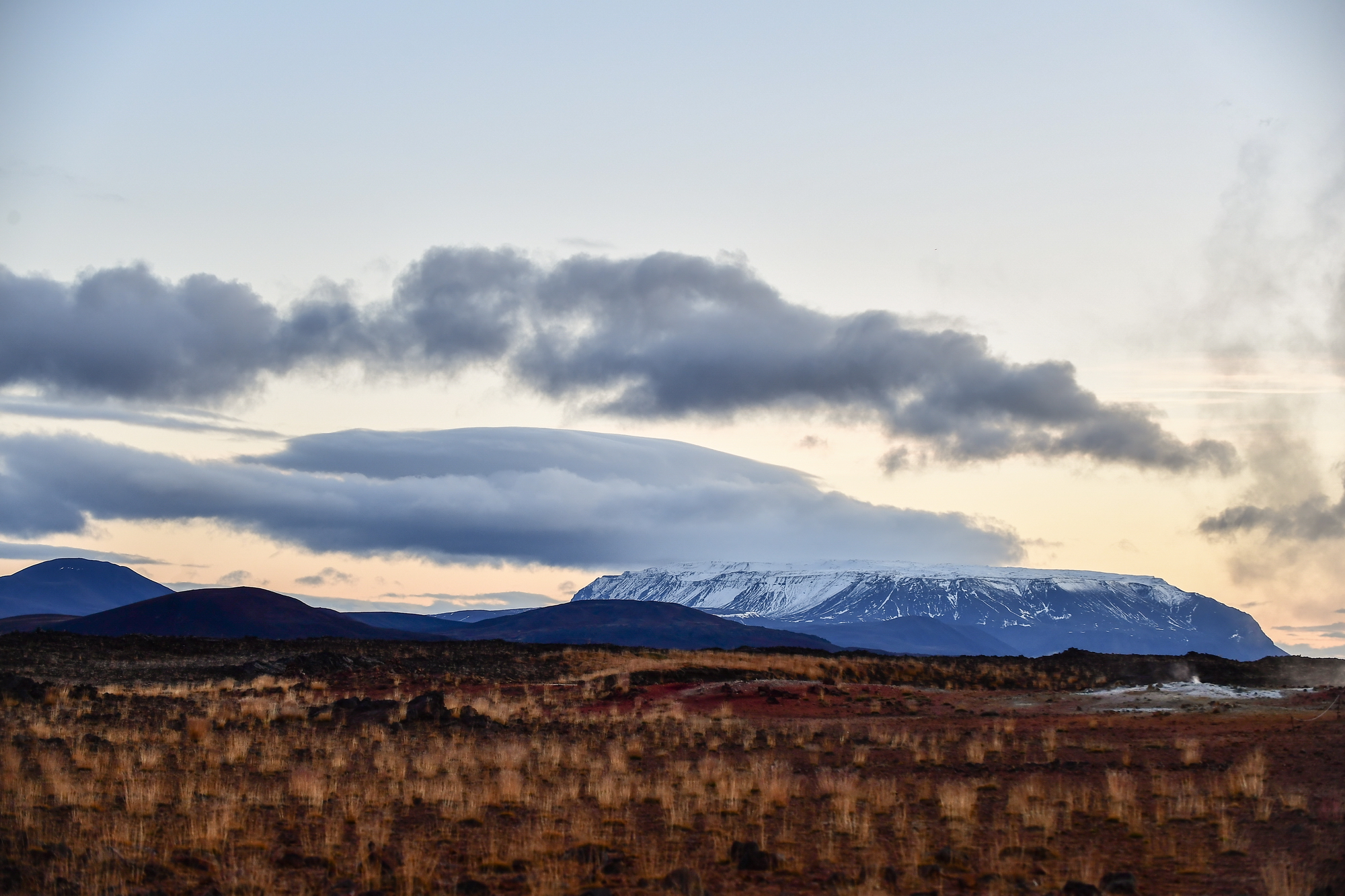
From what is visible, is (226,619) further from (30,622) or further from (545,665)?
(545,665)

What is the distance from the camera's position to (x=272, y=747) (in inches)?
927

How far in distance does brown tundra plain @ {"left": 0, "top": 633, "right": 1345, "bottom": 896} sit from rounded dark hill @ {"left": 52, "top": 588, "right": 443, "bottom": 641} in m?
121

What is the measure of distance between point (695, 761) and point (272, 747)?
895 centimetres

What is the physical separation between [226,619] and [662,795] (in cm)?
15268

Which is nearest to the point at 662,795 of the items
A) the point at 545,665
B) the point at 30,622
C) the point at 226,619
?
the point at 545,665

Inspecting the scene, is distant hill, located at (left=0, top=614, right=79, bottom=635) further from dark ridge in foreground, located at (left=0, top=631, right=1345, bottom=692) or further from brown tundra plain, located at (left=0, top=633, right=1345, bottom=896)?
brown tundra plain, located at (left=0, top=633, right=1345, bottom=896)

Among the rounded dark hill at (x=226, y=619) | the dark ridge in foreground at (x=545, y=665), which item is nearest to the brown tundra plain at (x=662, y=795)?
the dark ridge in foreground at (x=545, y=665)

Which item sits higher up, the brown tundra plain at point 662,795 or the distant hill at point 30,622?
the brown tundra plain at point 662,795

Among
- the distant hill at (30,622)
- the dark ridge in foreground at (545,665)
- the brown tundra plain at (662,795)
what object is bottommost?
the distant hill at (30,622)

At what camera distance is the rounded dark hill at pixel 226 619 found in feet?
494

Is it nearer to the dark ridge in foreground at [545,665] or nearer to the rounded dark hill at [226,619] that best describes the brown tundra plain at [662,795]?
the dark ridge in foreground at [545,665]

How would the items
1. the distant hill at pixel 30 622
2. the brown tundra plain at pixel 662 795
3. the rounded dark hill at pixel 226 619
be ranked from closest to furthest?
the brown tundra plain at pixel 662 795, the distant hill at pixel 30 622, the rounded dark hill at pixel 226 619

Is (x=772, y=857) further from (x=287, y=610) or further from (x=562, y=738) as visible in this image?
(x=287, y=610)

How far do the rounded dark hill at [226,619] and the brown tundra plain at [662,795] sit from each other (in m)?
121
